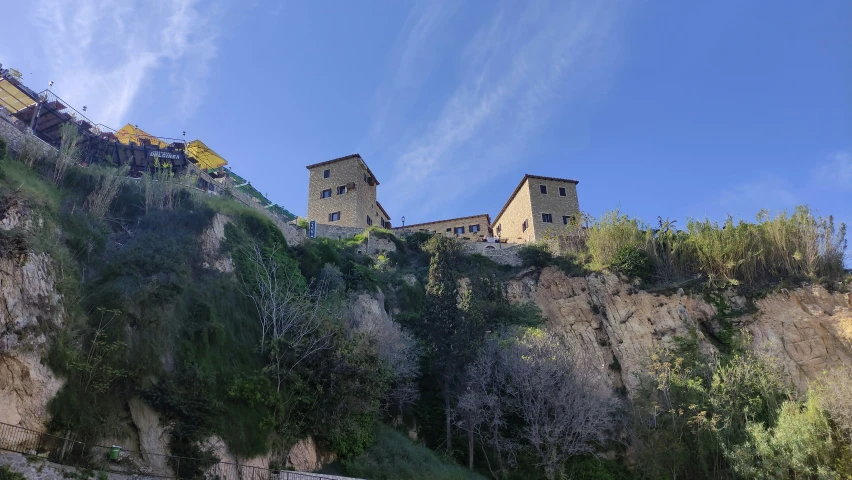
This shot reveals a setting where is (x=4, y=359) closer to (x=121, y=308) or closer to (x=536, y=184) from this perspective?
(x=121, y=308)

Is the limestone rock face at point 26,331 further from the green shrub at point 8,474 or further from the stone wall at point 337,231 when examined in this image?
the stone wall at point 337,231

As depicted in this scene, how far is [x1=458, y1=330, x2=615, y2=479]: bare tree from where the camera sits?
24453 mm

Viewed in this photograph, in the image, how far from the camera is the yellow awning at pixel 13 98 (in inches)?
1207

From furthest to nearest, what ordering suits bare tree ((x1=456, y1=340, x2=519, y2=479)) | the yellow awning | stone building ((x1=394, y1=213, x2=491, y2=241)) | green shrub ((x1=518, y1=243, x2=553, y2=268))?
stone building ((x1=394, y1=213, x2=491, y2=241)) < green shrub ((x1=518, y1=243, x2=553, y2=268)) < the yellow awning < bare tree ((x1=456, y1=340, x2=519, y2=479))

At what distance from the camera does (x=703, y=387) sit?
2598cm

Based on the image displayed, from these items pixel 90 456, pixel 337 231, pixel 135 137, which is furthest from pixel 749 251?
pixel 135 137

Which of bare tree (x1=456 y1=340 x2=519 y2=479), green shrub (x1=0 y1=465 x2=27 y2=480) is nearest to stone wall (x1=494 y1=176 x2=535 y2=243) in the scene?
bare tree (x1=456 y1=340 x2=519 y2=479)

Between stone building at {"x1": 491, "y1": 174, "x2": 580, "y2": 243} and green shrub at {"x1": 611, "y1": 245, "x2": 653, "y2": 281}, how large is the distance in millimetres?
11252

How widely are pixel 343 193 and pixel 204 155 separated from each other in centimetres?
1141

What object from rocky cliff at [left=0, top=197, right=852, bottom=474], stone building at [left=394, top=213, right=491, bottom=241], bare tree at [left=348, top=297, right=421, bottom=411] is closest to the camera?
rocky cliff at [left=0, top=197, right=852, bottom=474]

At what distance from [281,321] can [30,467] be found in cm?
984

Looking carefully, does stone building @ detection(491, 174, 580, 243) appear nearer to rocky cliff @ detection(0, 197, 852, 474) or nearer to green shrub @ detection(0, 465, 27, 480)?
rocky cliff @ detection(0, 197, 852, 474)

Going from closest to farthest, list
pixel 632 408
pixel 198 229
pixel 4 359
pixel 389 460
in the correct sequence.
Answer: pixel 4 359
pixel 389 460
pixel 198 229
pixel 632 408

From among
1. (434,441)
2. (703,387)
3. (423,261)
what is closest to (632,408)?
(703,387)
